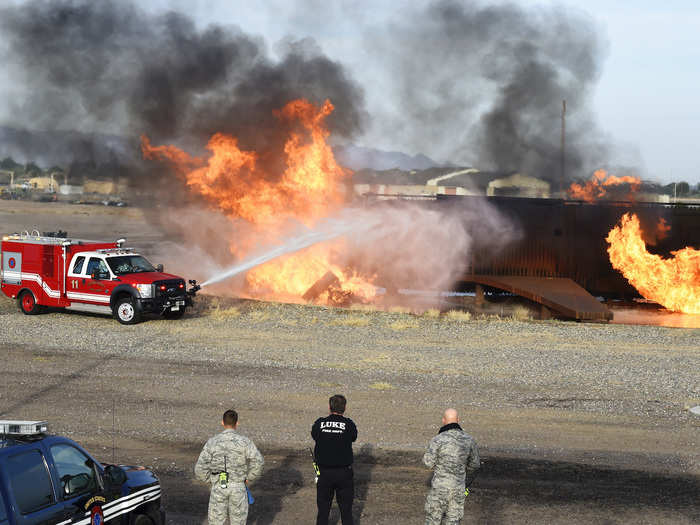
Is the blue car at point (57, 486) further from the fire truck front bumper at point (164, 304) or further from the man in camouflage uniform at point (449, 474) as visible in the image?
the fire truck front bumper at point (164, 304)

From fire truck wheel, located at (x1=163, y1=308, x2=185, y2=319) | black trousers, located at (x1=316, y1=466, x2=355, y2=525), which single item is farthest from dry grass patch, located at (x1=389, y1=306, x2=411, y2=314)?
black trousers, located at (x1=316, y1=466, x2=355, y2=525)

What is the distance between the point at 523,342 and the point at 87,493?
52.7 ft

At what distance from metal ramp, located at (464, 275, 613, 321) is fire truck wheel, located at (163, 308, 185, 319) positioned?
40.0 feet

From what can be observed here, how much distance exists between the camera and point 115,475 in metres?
6.93

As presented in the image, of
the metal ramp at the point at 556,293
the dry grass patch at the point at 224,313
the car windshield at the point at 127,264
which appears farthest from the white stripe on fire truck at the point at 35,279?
the metal ramp at the point at 556,293

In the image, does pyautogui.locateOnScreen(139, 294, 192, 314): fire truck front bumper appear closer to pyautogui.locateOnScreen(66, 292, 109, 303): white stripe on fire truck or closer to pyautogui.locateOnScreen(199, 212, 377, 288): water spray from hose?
pyautogui.locateOnScreen(66, 292, 109, 303): white stripe on fire truck

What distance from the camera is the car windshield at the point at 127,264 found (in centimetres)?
2181

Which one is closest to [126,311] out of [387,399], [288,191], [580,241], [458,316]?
[288,191]

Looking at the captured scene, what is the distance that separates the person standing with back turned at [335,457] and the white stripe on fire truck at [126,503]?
5.32 feet

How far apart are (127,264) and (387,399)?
1114 cm

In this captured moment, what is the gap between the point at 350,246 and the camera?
2936 cm

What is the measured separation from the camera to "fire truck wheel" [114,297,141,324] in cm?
2141

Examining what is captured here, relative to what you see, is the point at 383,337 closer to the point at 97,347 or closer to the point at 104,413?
the point at 97,347

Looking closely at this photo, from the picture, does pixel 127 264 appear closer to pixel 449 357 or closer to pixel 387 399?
pixel 449 357
